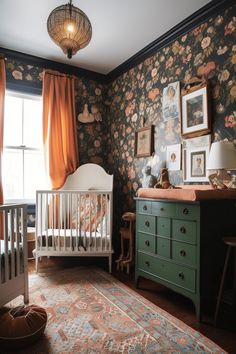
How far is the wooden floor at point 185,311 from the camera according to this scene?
160 cm

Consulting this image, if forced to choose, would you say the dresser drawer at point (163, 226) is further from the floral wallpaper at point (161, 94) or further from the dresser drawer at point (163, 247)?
the floral wallpaper at point (161, 94)

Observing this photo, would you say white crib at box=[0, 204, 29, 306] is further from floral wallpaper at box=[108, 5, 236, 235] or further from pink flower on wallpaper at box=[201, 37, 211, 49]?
pink flower on wallpaper at box=[201, 37, 211, 49]

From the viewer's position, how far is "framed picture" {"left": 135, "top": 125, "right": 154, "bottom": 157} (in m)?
2.96

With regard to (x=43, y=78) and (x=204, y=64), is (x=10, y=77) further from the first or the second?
(x=204, y=64)

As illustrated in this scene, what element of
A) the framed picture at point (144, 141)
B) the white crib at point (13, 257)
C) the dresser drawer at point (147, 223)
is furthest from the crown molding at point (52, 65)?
the dresser drawer at point (147, 223)

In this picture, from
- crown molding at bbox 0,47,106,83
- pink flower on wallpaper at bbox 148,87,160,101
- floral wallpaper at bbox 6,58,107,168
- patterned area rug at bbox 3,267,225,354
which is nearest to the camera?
patterned area rug at bbox 3,267,225,354

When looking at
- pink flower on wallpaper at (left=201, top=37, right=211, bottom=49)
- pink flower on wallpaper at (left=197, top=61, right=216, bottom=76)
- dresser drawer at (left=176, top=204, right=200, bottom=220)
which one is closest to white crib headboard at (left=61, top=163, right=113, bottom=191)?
dresser drawer at (left=176, top=204, right=200, bottom=220)

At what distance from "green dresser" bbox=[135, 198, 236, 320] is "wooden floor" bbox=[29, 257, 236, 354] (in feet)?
0.33

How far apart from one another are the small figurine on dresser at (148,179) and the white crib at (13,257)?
53.3 inches

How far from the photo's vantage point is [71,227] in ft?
9.25

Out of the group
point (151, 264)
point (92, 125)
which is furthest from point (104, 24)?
point (151, 264)

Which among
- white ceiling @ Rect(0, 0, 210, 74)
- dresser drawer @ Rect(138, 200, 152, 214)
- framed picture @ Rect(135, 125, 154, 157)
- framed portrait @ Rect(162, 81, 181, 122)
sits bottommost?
dresser drawer @ Rect(138, 200, 152, 214)

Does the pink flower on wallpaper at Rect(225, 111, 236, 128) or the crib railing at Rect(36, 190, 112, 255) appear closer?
the pink flower on wallpaper at Rect(225, 111, 236, 128)

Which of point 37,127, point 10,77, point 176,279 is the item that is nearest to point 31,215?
point 37,127
